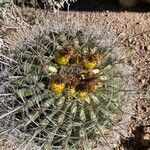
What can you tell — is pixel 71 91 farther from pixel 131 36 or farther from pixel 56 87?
pixel 131 36

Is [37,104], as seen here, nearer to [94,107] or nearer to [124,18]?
[94,107]

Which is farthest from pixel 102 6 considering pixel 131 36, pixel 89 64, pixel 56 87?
pixel 56 87

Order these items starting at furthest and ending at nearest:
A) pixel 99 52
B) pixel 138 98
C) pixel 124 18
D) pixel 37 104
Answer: pixel 124 18, pixel 138 98, pixel 99 52, pixel 37 104

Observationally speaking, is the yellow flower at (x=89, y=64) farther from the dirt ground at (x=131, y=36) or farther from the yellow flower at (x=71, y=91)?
the dirt ground at (x=131, y=36)

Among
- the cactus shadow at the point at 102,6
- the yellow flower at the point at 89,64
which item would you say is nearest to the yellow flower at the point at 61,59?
the yellow flower at the point at 89,64

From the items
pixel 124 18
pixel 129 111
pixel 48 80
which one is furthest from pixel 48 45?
pixel 124 18

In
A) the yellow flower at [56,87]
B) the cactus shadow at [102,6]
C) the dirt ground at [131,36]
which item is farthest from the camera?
the cactus shadow at [102,6]
